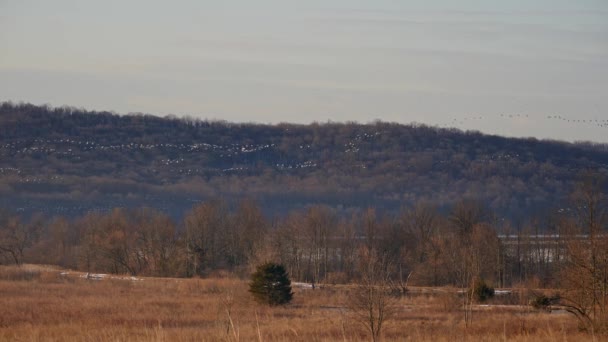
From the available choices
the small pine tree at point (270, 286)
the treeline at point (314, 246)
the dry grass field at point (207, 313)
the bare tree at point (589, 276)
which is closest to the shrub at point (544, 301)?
the dry grass field at point (207, 313)

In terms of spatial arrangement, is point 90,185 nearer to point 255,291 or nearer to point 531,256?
point 531,256

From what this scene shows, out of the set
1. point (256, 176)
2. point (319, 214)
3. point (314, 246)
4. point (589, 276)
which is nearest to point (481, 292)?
point (589, 276)

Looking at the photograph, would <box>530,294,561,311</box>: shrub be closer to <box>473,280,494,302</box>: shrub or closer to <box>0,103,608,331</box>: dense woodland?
<box>0,103,608,331</box>: dense woodland

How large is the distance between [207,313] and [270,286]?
505cm

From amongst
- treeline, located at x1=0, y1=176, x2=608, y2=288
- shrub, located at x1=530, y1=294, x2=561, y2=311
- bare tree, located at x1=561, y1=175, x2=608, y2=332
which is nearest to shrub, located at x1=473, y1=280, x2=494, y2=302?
shrub, located at x1=530, y1=294, x2=561, y2=311

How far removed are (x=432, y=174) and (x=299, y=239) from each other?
115633 mm

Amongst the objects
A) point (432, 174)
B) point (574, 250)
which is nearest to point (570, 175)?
point (432, 174)

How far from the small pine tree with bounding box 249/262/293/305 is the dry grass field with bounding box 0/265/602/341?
22.9 inches

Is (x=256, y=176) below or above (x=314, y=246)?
above

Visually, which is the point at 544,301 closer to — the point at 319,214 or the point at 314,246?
the point at 314,246

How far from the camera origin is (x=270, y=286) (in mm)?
41188

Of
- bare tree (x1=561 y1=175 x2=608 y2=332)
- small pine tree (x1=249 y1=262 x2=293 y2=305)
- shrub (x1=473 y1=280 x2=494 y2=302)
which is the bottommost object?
shrub (x1=473 y1=280 x2=494 y2=302)

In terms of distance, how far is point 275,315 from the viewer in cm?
3700

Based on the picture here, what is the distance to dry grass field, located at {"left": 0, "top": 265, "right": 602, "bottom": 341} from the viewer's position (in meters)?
26.5
